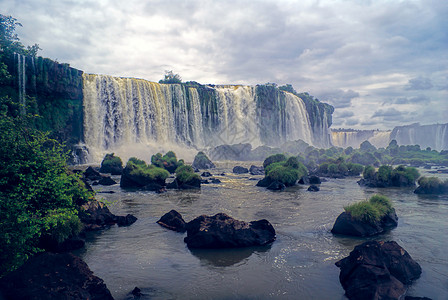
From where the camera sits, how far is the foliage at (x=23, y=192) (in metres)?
7.66

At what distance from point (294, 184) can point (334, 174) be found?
13.7 m

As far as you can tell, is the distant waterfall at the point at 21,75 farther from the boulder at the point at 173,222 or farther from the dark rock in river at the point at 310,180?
the boulder at the point at 173,222

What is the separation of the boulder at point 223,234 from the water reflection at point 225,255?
9.5 inches

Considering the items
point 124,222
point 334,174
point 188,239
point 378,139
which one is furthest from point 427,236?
point 378,139

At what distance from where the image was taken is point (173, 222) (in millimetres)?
15383

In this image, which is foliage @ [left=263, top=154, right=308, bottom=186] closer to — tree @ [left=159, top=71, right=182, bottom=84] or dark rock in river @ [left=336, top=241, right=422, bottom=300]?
dark rock in river @ [left=336, top=241, right=422, bottom=300]

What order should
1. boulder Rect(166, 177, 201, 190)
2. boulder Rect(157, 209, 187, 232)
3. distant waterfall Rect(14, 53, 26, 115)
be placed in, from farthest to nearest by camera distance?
distant waterfall Rect(14, 53, 26, 115) → boulder Rect(166, 177, 201, 190) → boulder Rect(157, 209, 187, 232)

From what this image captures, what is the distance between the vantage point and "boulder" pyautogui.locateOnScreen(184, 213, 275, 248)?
1226 centimetres

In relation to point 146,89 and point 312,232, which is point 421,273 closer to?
point 312,232

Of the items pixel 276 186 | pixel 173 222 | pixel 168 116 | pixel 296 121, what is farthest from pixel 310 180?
pixel 296 121

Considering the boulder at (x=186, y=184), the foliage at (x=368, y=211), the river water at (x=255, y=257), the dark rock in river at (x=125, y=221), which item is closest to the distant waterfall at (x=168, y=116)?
the boulder at (x=186, y=184)

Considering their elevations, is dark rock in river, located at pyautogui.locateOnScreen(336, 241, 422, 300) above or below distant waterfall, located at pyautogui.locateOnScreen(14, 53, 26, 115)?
below

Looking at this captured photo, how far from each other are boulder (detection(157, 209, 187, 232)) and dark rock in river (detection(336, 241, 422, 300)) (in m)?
7.99

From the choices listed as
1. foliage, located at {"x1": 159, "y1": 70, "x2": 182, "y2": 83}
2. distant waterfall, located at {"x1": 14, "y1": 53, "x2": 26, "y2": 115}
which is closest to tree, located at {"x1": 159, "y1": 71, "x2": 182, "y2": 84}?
foliage, located at {"x1": 159, "y1": 70, "x2": 182, "y2": 83}
